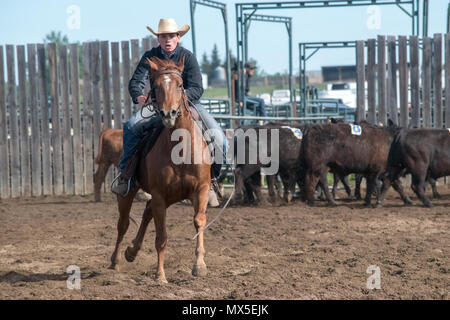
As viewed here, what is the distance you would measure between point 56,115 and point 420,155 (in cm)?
837

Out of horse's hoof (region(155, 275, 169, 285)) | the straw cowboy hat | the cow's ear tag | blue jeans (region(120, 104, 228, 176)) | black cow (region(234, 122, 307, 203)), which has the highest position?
the straw cowboy hat

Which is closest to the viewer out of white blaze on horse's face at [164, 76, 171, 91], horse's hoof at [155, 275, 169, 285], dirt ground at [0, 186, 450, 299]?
dirt ground at [0, 186, 450, 299]

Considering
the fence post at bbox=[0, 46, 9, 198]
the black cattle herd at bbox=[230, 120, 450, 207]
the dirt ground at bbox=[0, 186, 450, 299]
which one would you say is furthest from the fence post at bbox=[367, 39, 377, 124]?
the fence post at bbox=[0, 46, 9, 198]

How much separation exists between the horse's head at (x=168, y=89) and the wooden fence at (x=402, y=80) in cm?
968

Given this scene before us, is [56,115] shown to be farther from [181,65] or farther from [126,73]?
[181,65]

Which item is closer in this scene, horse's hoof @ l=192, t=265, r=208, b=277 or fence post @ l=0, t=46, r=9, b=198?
horse's hoof @ l=192, t=265, r=208, b=277

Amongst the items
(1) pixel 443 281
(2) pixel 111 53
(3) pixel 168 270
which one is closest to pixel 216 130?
(3) pixel 168 270

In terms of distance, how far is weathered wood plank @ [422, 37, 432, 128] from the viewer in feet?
49.6

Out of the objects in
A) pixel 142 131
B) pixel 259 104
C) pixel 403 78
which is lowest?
pixel 142 131

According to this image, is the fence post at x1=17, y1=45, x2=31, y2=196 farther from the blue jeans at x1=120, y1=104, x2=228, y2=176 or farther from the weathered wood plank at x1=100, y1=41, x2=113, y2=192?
the blue jeans at x1=120, y1=104, x2=228, y2=176

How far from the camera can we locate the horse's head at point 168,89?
557cm

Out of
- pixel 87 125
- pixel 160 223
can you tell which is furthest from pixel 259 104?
pixel 160 223

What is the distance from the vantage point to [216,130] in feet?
21.8

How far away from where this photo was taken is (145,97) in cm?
648
